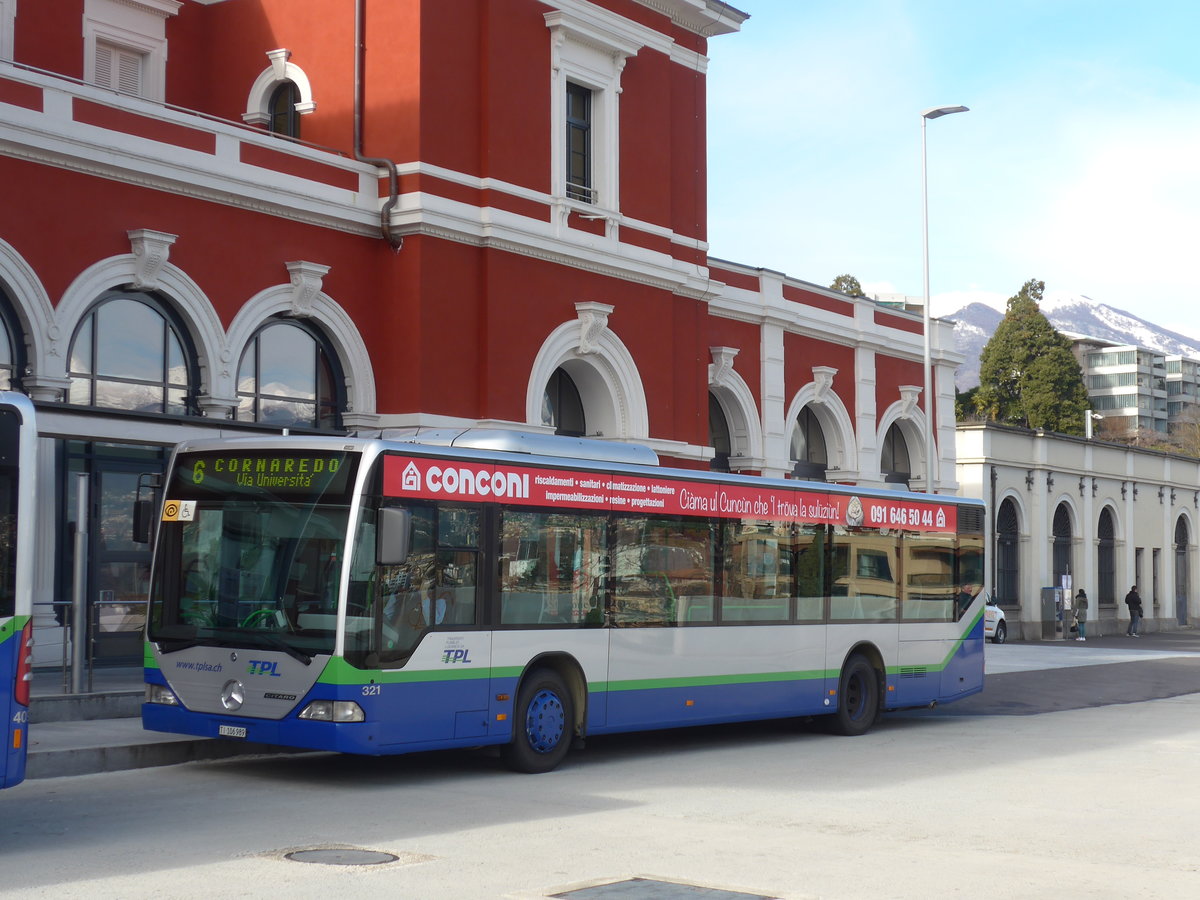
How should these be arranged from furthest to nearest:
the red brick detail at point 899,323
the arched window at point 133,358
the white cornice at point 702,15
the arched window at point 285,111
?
the red brick detail at point 899,323
the white cornice at point 702,15
the arched window at point 285,111
the arched window at point 133,358

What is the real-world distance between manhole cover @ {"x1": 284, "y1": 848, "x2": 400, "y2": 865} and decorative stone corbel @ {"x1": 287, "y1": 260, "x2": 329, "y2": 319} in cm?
1357

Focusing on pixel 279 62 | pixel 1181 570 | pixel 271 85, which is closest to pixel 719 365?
pixel 271 85

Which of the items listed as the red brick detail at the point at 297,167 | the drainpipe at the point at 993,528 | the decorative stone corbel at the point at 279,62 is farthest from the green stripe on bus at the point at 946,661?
the drainpipe at the point at 993,528

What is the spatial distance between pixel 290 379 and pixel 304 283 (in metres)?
1.46

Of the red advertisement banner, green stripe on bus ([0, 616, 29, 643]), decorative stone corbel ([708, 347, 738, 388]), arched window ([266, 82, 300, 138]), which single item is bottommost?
green stripe on bus ([0, 616, 29, 643])

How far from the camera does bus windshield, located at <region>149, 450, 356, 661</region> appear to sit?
1237cm

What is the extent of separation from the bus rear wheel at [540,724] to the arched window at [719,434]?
1748 centimetres

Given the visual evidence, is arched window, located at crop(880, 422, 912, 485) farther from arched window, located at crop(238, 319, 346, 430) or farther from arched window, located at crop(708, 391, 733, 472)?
arched window, located at crop(238, 319, 346, 430)

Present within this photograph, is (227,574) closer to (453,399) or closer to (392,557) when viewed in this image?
(392,557)

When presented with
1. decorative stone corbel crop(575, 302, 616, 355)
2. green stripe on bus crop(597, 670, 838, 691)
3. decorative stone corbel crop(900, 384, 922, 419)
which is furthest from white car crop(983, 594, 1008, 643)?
green stripe on bus crop(597, 670, 838, 691)

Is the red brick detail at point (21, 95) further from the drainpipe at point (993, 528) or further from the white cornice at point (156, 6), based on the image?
the drainpipe at point (993, 528)

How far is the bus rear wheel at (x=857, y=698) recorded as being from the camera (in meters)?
18.0

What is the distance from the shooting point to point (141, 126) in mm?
19969

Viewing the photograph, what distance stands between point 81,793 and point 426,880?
14.1 ft
